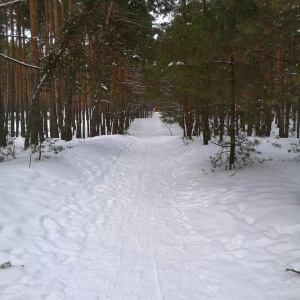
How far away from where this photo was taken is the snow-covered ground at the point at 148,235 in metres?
3.25

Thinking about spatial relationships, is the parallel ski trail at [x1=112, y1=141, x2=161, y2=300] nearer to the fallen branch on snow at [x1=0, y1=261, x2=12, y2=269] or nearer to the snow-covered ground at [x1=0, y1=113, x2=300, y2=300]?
the snow-covered ground at [x1=0, y1=113, x2=300, y2=300]

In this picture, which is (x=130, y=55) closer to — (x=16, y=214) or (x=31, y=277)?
(x=16, y=214)

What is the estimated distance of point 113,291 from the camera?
3154 mm

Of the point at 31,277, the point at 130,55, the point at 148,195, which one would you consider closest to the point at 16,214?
the point at 31,277

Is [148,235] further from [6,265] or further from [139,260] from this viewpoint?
[6,265]

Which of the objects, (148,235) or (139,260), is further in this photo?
(148,235)

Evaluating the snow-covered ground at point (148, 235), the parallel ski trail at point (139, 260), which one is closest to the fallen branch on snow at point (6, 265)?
the snow-covered ground at point (148, 235)

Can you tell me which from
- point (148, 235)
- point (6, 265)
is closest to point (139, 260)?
point (148, 235)

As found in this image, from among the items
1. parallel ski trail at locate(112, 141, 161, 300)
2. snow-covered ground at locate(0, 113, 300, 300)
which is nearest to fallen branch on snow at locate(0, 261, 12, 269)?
snow-covered ground at locate(0, 113, 300, 300)

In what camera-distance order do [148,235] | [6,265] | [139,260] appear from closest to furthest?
[6,265] → [139,260] → [148,235]

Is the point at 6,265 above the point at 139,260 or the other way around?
above

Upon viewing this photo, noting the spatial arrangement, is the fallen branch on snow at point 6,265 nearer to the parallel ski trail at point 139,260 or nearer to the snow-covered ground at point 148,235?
the snow-covered ground at point 148,235

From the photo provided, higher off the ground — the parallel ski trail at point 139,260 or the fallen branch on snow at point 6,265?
the fallen branch on snow at point 6,265

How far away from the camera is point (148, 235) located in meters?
4.65
